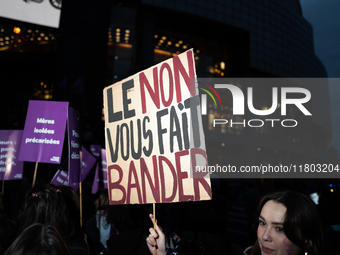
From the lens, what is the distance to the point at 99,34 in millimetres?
9992

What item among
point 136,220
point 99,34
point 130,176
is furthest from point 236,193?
point 99,34

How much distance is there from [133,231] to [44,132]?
2.45m

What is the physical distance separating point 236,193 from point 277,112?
34.7 metres

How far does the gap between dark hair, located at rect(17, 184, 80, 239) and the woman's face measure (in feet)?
5.34

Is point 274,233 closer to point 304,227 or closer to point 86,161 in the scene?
point 304,227

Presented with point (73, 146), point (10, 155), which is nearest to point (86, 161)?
point (10, 155)

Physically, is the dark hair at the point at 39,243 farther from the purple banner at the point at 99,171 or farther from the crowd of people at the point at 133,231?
the purple banner at the point at 99,171

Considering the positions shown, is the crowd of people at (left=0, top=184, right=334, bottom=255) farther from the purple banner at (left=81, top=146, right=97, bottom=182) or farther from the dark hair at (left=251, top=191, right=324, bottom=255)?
the purple banner at (left=81, top=146, right=97, bottom=182)

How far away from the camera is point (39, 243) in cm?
145

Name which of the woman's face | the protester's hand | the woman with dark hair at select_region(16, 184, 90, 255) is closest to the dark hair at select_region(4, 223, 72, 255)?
the protester's hand

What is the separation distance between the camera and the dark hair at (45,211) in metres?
2.52

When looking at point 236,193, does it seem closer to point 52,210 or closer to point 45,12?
point 52,210

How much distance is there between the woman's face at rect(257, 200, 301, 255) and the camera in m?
1.87

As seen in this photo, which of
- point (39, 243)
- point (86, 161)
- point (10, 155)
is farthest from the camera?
point (86, 161)
